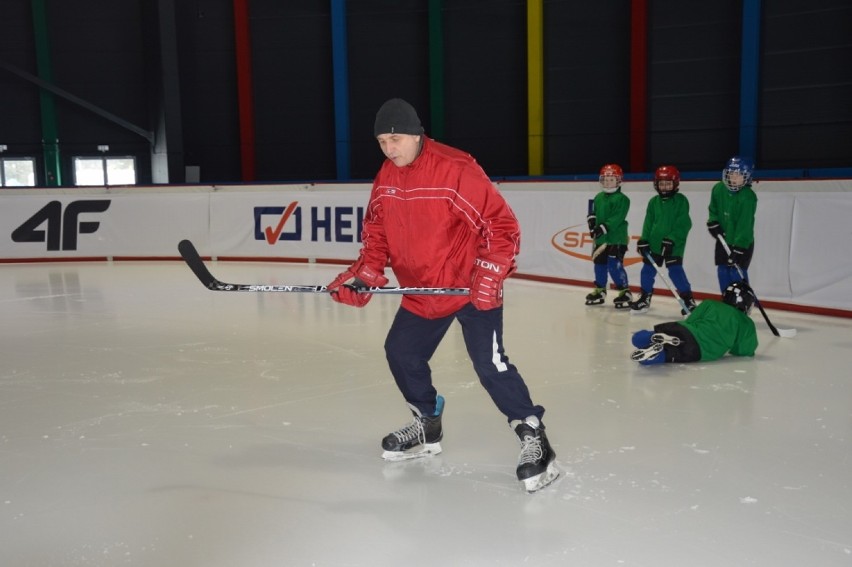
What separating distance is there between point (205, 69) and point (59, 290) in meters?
8.72

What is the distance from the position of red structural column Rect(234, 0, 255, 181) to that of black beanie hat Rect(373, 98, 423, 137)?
13524 millimetres

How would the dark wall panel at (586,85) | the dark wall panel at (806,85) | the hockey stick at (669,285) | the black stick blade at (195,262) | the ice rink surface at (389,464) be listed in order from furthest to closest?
the dark wall panel at (586,85)
the dark wall panel at (806,85)
the hockey stick at (669,285)
the black stick blade at (195,262)
the ice rink surface at (389,464)

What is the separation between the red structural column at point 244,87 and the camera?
1555 cm

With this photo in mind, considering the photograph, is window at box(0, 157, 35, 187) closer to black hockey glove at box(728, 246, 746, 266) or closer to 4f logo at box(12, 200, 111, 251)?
4f logo at box(12, 200, 111, 251)

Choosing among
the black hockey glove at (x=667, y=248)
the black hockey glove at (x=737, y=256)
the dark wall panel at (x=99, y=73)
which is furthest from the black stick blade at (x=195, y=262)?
the dark wall panel at (x=99, y=73)

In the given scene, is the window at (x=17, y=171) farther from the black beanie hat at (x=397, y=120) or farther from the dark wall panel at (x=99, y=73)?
the black beanie hat at (x=397, y=120)

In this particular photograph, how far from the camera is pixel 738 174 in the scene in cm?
594

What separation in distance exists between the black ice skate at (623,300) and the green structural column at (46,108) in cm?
1251

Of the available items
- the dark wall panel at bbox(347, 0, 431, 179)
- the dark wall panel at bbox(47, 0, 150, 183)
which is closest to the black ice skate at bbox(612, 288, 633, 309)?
the dark wall panel at bbox(347, 0, 431, 179)

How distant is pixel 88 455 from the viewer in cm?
328

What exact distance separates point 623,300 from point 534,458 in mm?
4264

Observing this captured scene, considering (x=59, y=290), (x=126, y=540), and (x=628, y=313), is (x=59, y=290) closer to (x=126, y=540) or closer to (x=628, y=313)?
(x=628, y=313)

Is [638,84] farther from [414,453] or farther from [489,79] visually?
[414,453]

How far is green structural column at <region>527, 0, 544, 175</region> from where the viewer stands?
1396 cm
